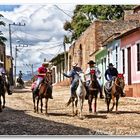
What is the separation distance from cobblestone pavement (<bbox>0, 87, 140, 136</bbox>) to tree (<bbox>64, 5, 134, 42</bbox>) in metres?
0.83

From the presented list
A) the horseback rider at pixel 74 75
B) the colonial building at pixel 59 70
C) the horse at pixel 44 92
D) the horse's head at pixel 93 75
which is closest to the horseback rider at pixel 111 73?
the horse's head at pixel 93 75

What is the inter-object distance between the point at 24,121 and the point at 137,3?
2.17m

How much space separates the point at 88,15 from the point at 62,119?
161 cm

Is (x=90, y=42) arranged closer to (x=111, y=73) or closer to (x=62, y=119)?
(x=111, y=73)

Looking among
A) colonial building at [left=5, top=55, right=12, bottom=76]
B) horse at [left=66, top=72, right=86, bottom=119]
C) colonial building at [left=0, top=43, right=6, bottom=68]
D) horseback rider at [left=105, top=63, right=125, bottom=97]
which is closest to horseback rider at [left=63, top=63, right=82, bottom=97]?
horse at [left=66, top=72, right=86, bottom=119]

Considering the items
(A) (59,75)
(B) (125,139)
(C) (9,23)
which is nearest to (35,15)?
(C) (9,23)

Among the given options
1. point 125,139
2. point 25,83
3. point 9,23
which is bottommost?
point 125,139

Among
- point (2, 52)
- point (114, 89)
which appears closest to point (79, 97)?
point (114, 89)

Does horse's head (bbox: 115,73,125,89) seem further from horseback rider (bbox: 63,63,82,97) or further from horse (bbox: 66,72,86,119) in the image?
horseback rider (bbox: 63,63,82,97)

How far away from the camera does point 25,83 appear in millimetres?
10430

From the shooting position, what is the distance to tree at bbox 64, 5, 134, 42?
10.4m

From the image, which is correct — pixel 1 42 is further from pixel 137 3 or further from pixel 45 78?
pixel 137 3

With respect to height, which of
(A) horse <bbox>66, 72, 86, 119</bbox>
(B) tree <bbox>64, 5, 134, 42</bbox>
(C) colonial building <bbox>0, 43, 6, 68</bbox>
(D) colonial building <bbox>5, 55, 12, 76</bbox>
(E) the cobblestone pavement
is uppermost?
(B) tree <bbox>64, 5, 134, 42</bbox>

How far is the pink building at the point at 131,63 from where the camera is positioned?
11.5m
